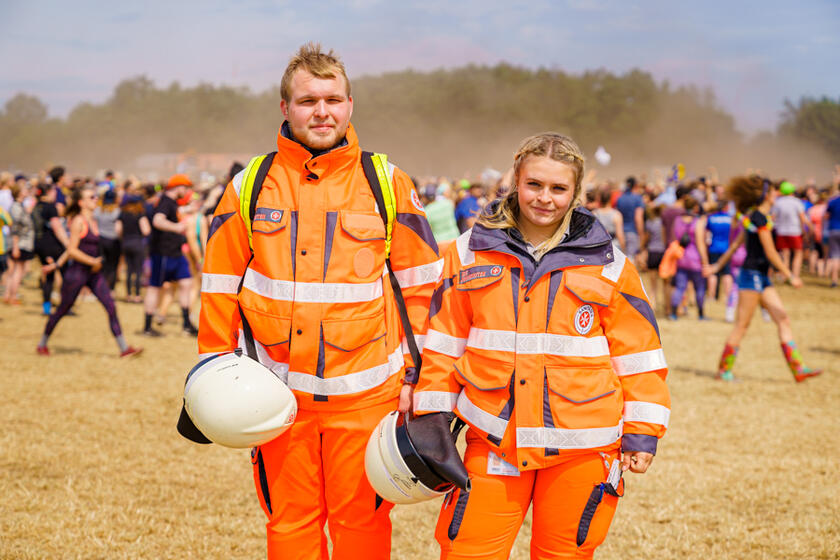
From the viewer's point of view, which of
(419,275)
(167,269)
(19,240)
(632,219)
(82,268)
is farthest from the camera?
(632,219)

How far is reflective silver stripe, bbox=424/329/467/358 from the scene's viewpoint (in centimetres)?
283

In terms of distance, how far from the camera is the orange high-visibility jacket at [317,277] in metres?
2.88

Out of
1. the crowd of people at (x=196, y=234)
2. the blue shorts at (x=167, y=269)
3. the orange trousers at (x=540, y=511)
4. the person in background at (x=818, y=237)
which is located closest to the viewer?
the orange trousers at (x=540, y=511)

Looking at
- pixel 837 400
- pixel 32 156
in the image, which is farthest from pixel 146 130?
pixel 837 400

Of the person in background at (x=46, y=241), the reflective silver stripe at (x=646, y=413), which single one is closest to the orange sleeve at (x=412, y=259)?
the reflective silver stripe at (x=646, y=413)

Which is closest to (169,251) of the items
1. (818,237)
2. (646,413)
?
(646,413)

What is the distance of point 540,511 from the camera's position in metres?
2.71

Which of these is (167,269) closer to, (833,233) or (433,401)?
(433,401)

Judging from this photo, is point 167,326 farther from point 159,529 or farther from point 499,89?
point 499,89

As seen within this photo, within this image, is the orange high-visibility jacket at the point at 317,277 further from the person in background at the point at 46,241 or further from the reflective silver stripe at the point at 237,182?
the person in background at the point at 46,241

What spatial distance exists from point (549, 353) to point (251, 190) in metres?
1.33

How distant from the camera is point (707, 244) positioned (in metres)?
14.0

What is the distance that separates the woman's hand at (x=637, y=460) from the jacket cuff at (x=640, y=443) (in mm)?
15

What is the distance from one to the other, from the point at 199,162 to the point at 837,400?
239 ft
